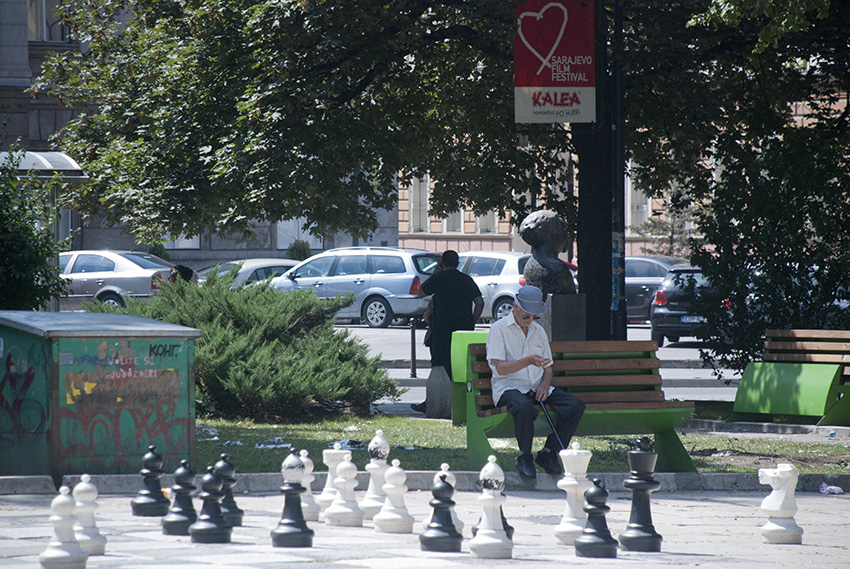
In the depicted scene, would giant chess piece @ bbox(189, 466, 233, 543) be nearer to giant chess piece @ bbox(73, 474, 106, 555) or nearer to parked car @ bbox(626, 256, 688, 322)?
giant chess piece @ bbox(73, 474, 106, 555)

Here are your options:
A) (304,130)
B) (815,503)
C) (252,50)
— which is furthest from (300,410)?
(815,503)

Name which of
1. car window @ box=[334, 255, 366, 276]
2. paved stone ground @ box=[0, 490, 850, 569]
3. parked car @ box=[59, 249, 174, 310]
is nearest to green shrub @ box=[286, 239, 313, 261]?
car window @ box=[334, 255, 366, 276]

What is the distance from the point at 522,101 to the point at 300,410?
4256 millimetres

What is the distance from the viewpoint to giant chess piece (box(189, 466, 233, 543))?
577 centimetres

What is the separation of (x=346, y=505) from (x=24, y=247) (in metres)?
5.27

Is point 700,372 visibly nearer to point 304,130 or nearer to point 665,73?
point 665,73

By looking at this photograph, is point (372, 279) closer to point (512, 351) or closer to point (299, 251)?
point (299, 251)

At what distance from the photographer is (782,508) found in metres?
6.53

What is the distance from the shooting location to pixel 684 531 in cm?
688

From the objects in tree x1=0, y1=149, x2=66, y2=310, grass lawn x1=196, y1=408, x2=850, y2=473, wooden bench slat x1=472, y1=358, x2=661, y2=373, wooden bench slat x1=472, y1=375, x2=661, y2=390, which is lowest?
grass lawn x1=196, y1=408, x2=850, y2=473

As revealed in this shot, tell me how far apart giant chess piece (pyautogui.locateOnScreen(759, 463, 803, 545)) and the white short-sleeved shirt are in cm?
241

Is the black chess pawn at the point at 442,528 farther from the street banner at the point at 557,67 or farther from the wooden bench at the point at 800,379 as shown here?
the street banner at the point at 557,67

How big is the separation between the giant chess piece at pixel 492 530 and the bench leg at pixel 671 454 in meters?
3.64

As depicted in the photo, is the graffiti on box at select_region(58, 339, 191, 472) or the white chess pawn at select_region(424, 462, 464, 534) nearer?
the white chess pawn at select_region(424, 462, 464, 534)
